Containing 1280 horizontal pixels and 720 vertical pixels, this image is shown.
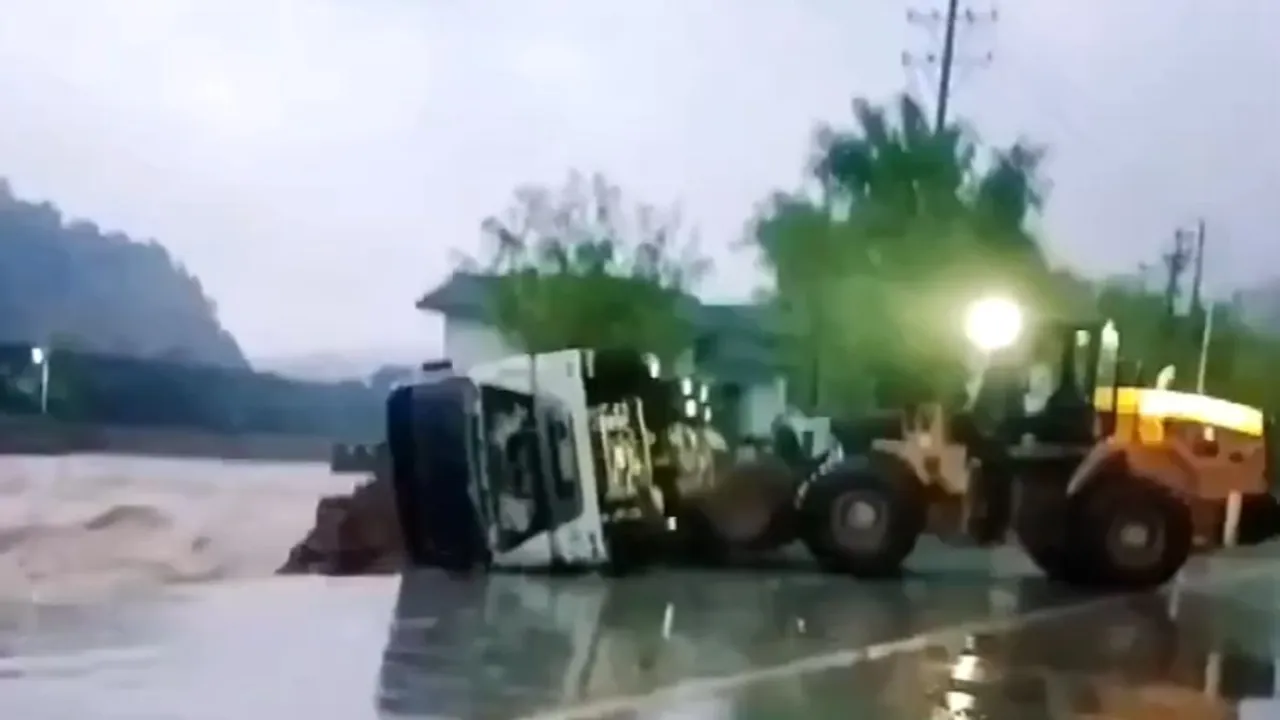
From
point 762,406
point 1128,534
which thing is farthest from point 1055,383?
point 762,406

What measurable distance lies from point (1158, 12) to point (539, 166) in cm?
104

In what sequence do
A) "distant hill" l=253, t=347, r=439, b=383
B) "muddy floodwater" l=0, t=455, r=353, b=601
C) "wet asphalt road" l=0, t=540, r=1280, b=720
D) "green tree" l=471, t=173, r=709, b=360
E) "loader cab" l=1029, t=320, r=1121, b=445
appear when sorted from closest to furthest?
"wet asphalt road" l=0, t=540, r=1280, b=720 < "muddy floodwater" l=0, t=455, r=353, b=601 < "distant hill" l=253, t=347, r=439, b=383 < "green tree" l=471, t=173, r=709, b=360 < "loader cab" l=1029, t=320, r=1121, b=445

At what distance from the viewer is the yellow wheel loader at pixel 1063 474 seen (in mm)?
3053

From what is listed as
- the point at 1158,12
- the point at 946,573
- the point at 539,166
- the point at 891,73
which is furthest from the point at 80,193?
the point at 1158,12

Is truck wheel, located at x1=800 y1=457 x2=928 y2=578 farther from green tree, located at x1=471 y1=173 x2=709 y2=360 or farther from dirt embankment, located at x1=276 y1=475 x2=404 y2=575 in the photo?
dirt embankment, located at x1=276 y1=475 x2=404 y2=575

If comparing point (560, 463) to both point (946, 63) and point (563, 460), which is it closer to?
point (563, 460)

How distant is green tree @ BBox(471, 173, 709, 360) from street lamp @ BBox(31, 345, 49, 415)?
0.68 meters

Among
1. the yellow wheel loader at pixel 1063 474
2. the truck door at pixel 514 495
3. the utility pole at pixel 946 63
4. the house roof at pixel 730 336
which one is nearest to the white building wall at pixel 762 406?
the house roof at pixel 730 336

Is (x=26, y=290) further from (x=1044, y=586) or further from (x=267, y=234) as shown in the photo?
(x=1044, y=586)

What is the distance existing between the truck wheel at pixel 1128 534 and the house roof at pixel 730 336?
0.59 meters

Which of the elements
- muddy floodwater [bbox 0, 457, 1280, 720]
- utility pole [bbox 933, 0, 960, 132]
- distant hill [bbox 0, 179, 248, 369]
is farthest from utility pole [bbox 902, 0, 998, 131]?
distant hill [bbox 0, 179, 248, 369]

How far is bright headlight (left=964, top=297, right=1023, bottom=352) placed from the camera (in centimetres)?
303

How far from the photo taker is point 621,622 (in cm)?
276

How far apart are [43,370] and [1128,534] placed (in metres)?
1.75
